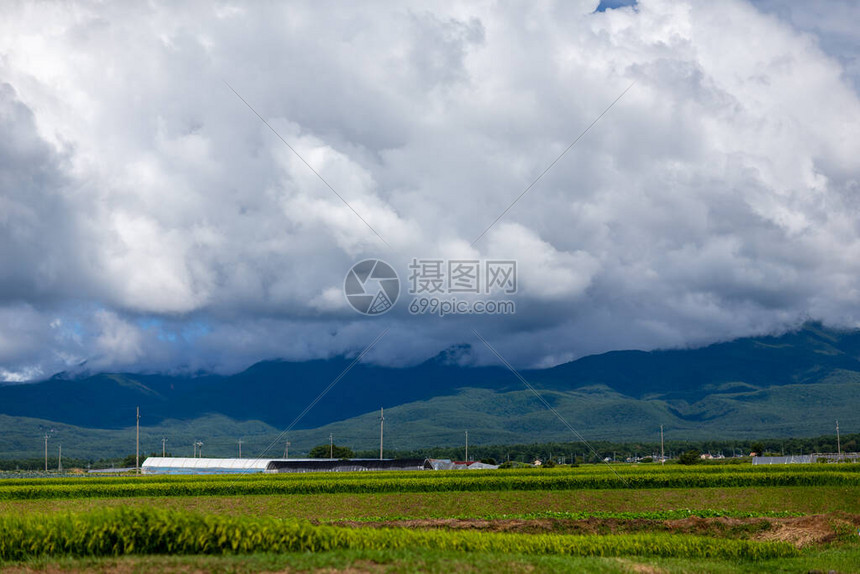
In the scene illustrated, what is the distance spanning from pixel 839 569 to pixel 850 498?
2280cm

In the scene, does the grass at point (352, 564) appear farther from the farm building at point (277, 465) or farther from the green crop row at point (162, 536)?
the farm building at point (277, 465)

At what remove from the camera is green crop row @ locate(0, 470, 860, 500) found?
4350 centimetres

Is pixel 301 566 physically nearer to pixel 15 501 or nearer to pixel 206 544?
pixel 206 544

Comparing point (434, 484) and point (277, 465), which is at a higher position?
point (434, 484)

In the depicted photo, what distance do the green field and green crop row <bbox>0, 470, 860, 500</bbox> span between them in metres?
0.08

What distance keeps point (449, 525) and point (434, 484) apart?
63.0ft

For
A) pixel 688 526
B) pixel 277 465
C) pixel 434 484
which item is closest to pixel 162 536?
pixel 688 526

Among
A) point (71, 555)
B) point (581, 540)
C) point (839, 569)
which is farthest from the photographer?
point (581, 540)

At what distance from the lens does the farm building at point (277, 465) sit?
8450 centimetres

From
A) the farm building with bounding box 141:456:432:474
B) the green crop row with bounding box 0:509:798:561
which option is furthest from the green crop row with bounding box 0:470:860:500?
the farm building with bounding box 141:456:432:474

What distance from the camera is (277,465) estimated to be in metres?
89.6

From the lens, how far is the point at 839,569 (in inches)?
752

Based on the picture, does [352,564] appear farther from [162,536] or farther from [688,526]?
[688,526]

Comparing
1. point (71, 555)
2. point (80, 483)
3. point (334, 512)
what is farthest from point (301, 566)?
point (80, 483)
